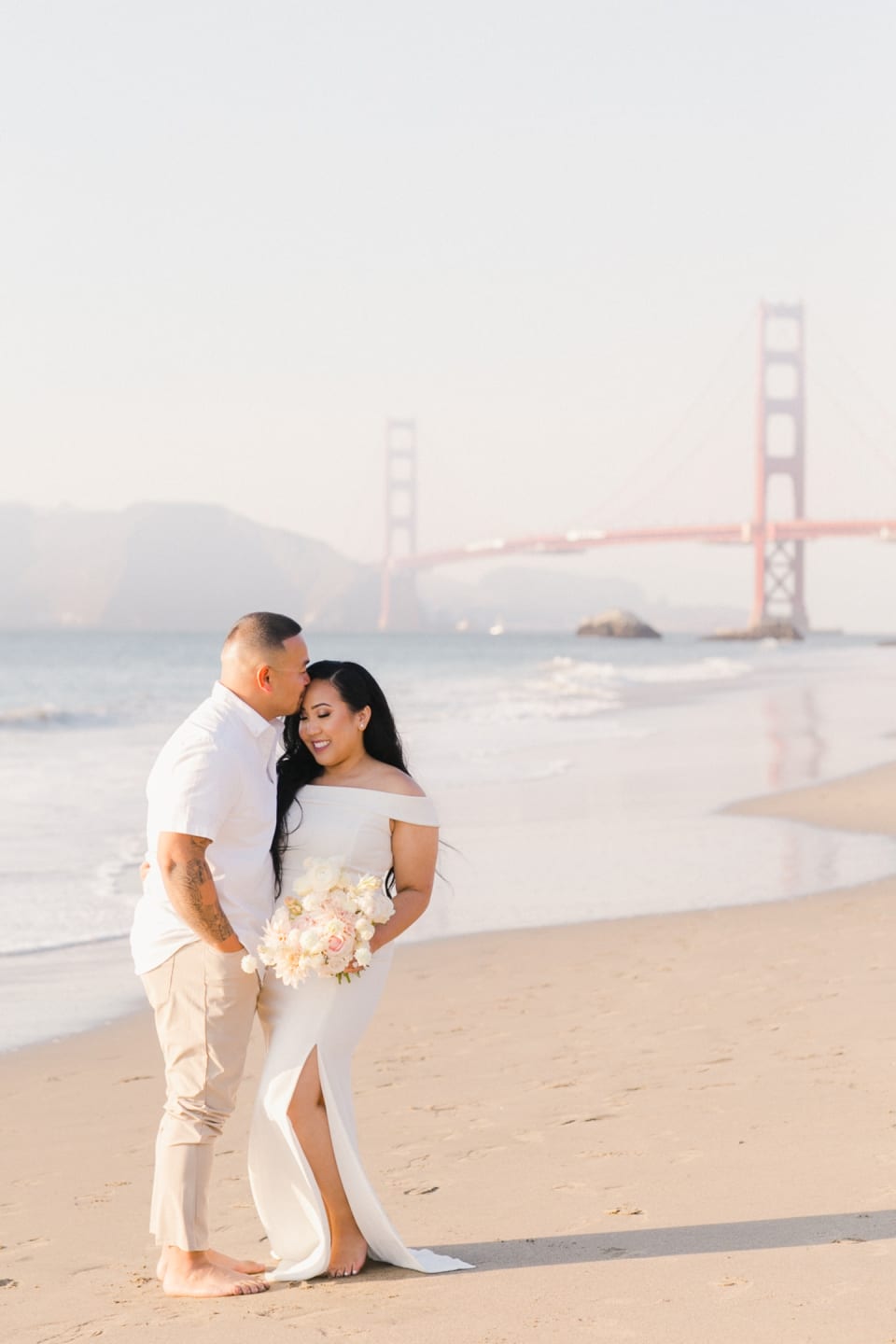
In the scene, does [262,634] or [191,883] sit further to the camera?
[262,634]

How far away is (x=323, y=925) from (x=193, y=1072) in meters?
0.32

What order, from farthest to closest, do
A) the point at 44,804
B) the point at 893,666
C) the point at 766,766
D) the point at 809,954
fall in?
the point at 893,666 < the point at 766,766 < the point at 44,804 < the point at 809,954

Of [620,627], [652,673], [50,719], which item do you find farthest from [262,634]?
[620,627]

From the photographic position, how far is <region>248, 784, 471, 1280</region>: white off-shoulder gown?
2.48 m

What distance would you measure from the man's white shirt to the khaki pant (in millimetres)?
47

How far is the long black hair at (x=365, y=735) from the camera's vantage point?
2580 mm

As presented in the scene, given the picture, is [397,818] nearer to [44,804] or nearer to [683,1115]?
[683,1115]

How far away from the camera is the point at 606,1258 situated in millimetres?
2488

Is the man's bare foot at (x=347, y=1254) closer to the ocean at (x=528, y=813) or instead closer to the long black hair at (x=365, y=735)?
the long black hair at (x=365, y=735)

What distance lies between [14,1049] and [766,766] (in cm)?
840

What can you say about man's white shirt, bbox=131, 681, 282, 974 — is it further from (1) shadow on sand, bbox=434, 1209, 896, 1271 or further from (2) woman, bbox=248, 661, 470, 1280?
(1) shadow on sand, bbox=434, 1209, 896, 1271

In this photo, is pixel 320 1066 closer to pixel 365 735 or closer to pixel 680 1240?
pixel 365 735

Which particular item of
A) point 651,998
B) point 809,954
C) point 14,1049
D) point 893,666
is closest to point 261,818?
point 14,1049

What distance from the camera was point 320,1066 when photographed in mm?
2477
